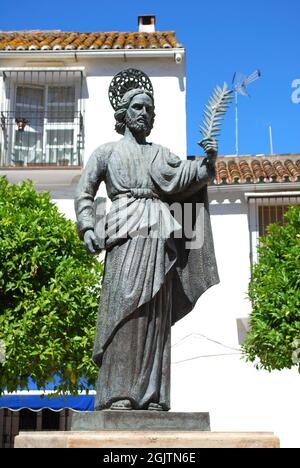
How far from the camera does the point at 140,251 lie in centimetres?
546

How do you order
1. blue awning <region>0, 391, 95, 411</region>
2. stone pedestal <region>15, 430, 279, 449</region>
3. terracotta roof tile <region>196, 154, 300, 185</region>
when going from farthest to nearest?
1. terracotta roof tile <region>196, 154, 300, 185</region>
2. blue awning <region>0, 391, 95, 411</region>
3. stone pedestal <region>15, 430, 279, 449</region>

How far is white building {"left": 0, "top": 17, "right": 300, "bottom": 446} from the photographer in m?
17.7

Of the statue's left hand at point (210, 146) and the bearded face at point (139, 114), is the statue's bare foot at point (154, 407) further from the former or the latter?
the bearded face at point (139, 114)

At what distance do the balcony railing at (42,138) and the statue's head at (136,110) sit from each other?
12.2 m

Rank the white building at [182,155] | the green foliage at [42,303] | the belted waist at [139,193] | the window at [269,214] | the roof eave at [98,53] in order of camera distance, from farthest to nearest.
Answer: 1. the roof eave at [98,53]
2. the window at [269,214]
3. the white building at [182,155]
4. the green foliage at [42,303]
5. the belted waist at [139,193]

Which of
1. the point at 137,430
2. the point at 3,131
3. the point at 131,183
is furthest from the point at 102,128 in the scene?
the point at 137,430

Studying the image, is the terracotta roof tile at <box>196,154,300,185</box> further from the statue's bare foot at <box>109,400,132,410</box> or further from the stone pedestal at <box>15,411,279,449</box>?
the stone pedestal at <box>15,411,279,449</box>

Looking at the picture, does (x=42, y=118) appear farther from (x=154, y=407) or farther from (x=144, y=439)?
(x=144, y=439)

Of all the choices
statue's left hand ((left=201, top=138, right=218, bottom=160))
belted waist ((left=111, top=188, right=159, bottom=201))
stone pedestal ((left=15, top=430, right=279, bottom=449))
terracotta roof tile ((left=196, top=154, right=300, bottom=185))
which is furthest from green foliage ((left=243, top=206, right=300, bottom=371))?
stone pedestal ((left=15, top=430, right=279, bottom=449))

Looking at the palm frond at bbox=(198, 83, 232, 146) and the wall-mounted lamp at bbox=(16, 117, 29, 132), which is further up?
the wall-mounted lamp at bbox=(16, 117, 29, 132)

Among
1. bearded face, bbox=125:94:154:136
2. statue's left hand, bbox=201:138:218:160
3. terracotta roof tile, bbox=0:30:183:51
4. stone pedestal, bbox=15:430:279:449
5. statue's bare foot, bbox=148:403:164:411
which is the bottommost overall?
stone pedestal, bbox=15:430:279:449

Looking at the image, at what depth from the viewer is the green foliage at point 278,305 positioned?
12891 millimetres

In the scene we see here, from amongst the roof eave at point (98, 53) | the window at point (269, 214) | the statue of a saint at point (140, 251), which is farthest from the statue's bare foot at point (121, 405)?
the roof eave at point (98, 53)
